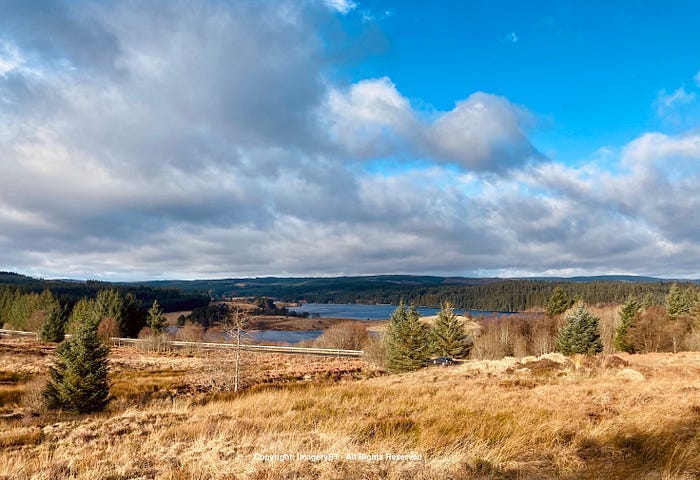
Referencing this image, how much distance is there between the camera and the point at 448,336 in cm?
5200

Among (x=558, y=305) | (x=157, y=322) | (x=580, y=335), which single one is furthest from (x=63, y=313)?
(x=558, y=305)

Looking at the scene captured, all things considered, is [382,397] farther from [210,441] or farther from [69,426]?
[69,426]

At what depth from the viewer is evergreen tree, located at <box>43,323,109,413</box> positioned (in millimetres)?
18547

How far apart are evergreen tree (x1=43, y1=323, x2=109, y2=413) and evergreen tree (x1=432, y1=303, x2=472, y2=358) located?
134 ft

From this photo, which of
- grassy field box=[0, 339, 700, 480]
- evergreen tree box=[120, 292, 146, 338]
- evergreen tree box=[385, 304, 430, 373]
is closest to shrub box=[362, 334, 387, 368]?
evergreen tree box=[385, 304, 430, 373]

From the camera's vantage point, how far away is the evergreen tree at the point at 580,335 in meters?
45.0

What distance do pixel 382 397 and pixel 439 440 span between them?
14.4ft

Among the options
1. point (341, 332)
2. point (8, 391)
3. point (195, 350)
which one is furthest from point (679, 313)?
point (8, 391)

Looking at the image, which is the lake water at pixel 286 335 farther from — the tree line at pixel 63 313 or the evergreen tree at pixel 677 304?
the evergreen tree at pixel 677 304

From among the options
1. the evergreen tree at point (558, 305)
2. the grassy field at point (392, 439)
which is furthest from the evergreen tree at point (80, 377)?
the evergreen tree at point (558, 305)

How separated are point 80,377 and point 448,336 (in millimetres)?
43019

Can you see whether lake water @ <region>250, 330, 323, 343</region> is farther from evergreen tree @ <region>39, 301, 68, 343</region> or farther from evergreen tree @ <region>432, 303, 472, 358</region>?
evergreen tree @ <region>432, 303, 472, 358</region>

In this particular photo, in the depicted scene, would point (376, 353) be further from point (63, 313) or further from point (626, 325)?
point (63, 313)

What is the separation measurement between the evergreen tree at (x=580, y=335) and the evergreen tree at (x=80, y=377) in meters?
46.4
